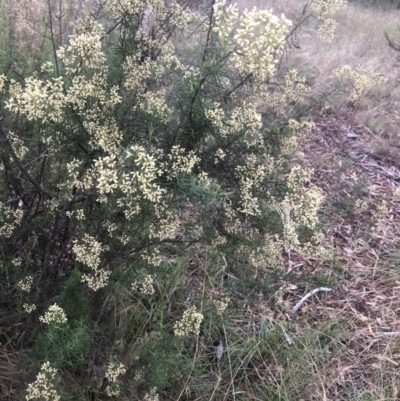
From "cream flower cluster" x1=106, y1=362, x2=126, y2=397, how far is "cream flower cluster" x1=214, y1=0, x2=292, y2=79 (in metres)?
1.79

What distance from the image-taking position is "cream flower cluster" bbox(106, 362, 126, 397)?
2369 mm

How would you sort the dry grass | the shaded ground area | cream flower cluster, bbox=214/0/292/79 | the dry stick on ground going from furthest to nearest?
1. the dry grass
2. the dry stick on ground
3. the shaded ground area
4. cream flower cluster, bbox=214/0/292/79

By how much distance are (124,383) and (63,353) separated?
0.52 metres

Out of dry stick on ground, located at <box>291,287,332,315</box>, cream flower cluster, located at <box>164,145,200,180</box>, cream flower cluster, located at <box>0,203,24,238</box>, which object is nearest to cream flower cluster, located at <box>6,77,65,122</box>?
cream flower cluster, located at <box>164,145,200,180</box>

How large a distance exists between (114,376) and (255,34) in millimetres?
1927

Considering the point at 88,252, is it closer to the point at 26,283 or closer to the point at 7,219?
the point at 26,283

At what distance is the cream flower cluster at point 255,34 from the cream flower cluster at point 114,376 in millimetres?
1789

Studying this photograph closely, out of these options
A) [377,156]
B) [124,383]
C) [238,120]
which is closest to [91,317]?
Result: [124,383]

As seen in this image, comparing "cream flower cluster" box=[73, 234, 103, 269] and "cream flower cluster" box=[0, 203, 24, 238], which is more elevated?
"cream flower cluster" box=[73, 234, 103, 269]

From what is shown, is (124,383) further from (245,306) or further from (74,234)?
(245,306)

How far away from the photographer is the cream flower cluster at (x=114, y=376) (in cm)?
237

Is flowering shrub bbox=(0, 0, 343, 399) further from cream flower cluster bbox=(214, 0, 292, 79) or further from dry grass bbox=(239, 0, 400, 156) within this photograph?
dry grass bbox=(239, 0, 400, 156)

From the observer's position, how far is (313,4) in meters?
2.48

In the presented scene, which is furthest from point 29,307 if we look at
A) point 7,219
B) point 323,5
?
point 323,5
